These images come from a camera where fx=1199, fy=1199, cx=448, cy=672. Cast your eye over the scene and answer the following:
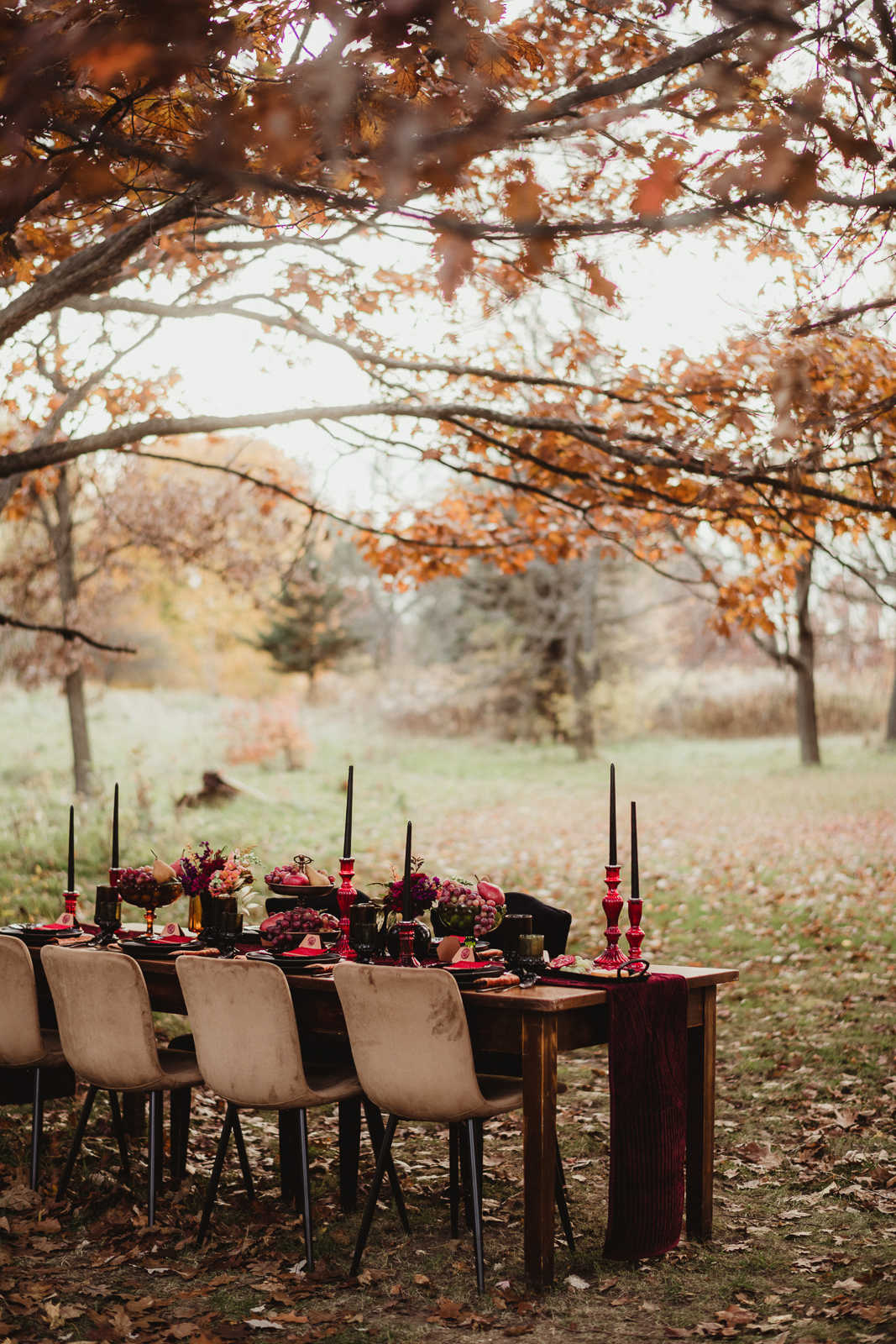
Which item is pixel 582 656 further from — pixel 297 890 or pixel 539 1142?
pixel 539 1142

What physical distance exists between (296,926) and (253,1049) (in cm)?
57

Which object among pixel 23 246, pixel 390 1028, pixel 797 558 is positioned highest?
pixel 23 246

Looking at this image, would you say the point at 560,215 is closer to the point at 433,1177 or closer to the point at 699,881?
the point at 433,1177

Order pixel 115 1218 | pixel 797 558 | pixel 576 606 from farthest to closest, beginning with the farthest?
pixel 576 606 → pixel 797 558 → pixel 115 1218

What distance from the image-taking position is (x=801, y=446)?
6090mm

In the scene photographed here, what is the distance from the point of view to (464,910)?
165 inches

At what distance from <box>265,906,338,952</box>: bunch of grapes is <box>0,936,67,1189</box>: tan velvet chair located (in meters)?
0.96

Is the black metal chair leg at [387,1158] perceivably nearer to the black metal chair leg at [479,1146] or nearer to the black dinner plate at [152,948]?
the black metal chair leg at [479,1146]

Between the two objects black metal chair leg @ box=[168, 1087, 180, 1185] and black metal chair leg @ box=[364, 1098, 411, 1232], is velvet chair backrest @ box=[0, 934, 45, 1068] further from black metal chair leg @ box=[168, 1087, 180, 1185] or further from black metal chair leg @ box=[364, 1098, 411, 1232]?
black metal chair leg @ box=[364, 1098, 411, 1232]

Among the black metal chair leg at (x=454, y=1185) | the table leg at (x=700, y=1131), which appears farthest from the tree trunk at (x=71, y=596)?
the table leg at (x=700, y=1131)

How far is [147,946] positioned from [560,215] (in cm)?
358

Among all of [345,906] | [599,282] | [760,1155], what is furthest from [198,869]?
[599,282]

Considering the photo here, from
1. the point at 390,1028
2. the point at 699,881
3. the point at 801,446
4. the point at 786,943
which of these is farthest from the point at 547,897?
the point at 390,1028

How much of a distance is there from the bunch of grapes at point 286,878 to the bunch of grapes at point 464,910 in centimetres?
83
